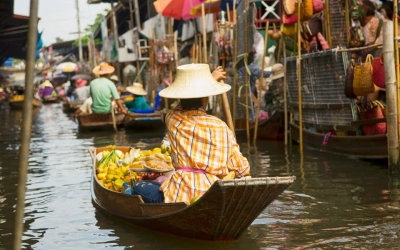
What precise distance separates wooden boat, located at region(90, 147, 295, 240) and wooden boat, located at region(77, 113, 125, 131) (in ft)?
36.6

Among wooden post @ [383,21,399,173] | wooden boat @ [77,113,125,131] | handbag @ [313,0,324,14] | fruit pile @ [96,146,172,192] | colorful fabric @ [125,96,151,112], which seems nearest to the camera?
fruit pile @ [96,146,172,192]

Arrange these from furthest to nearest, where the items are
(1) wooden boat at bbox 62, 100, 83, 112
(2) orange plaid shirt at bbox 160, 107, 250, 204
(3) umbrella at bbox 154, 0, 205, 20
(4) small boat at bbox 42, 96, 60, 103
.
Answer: (4) small boat at bbox 42, 96, 60, 103 → (1) wooden boat at bbox 62, 100, 83, 112 → (3) umbrella at bbox 154, 0, 205, 20 → (2) orange plaid shirt at bbox 160, 107, 250, 204

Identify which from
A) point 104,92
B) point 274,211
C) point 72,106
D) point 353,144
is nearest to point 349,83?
point 353,144

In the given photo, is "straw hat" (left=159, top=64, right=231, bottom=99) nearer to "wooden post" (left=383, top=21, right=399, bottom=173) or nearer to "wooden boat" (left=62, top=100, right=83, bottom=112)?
"wooden post" (left=383, top=21, right=399, bottom=173)

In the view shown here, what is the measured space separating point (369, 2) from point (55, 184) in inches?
191

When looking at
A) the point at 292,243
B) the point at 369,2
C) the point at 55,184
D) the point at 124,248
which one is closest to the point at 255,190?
the point at 292,243

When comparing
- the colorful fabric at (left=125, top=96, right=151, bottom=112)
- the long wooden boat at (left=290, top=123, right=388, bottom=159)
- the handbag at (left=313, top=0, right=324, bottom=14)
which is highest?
the handbag at (left=313, top=0, right=324, bottom=14)

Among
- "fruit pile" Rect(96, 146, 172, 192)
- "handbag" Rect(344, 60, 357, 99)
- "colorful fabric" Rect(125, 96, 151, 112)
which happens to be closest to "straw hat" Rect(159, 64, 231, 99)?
"fruit pile" Rect(96, 146, 172, 192)

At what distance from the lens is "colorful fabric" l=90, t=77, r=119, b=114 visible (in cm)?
1708

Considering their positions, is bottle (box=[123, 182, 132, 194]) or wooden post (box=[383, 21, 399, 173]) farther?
wooden post (box=[383, 21, 399, 173])

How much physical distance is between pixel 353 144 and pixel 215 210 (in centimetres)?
520

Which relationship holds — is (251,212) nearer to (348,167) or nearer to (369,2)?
(348,167)

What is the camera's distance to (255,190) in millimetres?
5176

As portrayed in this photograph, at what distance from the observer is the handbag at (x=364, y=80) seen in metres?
9.21
